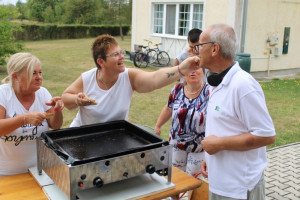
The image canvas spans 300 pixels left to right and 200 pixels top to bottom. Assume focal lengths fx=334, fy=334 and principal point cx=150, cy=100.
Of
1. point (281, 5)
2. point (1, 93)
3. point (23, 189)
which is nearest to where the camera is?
point (23, 189)

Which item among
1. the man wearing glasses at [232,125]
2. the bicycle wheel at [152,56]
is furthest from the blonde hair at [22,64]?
the bicycle wheel at [152,56]

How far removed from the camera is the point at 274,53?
11.7m

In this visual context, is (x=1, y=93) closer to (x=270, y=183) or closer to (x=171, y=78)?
(x=171, y=78)

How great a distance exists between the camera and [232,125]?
199 cm

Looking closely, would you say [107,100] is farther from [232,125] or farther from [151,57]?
[151,57]

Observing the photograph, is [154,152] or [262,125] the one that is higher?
[262,125]

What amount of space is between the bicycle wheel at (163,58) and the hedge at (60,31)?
18.1 m

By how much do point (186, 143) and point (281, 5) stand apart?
10.1 meters

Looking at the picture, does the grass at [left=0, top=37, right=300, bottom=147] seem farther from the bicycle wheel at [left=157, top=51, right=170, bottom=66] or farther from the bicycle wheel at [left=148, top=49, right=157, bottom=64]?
the bicycle wheel at [left=157, top=51, right=170, bottom=66]

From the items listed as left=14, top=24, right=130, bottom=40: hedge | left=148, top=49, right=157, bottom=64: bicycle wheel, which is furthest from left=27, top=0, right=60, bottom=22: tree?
left=148, top=49, right=157, bottom=64: bicycle wheel

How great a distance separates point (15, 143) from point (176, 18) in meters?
11.4

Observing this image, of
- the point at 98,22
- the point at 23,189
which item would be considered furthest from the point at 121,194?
the point at 98,22

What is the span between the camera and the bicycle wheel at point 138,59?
13.0 meters

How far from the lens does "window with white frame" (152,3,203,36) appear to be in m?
12.2
